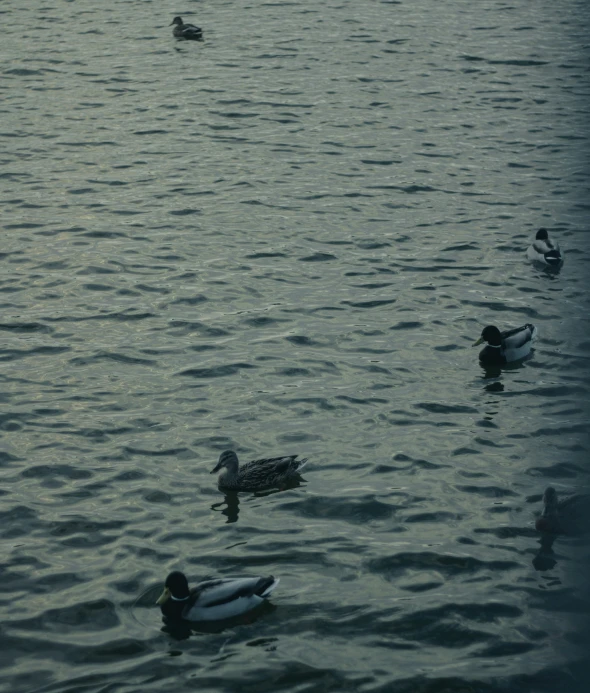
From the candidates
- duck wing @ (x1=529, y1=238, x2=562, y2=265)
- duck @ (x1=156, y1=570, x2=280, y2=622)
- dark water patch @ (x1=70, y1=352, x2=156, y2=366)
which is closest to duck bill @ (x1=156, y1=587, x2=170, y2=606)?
duck @ (x1=156, y1=570, x2=280, y2=622)

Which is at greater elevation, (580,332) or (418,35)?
(418,35)

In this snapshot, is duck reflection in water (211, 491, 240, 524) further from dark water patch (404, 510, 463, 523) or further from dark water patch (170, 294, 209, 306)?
dark water patch (170, 294, 209, 306)

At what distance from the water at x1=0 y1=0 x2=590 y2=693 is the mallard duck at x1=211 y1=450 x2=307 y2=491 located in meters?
0.20

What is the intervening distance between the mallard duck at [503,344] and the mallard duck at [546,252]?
9.13 ft

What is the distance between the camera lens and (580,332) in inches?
682

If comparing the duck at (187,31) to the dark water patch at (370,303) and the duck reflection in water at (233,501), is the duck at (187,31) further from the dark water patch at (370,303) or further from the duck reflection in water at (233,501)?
the duck reflection in water at (233,501)

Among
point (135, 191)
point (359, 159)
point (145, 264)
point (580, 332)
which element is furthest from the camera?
point (359, 159)

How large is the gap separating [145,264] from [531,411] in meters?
7.56

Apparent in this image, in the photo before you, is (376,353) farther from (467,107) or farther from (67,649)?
(467,107)

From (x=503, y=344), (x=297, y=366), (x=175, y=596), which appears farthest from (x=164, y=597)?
(x=503, y=344)

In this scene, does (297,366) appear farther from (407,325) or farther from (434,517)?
(434,517)

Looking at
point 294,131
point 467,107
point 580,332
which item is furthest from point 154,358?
point 467,107

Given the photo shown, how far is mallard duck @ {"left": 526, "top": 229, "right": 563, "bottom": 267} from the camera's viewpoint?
61.5 ft

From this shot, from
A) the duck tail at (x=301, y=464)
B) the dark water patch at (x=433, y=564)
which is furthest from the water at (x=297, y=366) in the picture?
the duck tail at (x=301, y=464)
